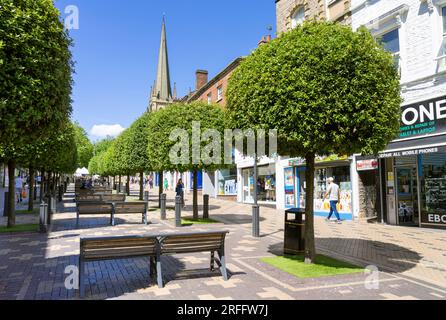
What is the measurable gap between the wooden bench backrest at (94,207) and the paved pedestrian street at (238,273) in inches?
79.0

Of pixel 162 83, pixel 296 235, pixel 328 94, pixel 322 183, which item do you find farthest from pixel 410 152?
pixel 162 83

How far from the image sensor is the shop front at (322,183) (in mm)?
16016

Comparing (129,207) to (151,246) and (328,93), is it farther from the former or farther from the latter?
(328,93)

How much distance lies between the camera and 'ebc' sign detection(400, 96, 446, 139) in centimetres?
1155

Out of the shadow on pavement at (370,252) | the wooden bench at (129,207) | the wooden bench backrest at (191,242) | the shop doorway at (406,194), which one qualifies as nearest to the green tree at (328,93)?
the wooden bench backrest at (191,242)

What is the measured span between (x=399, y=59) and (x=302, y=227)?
8.96 meters

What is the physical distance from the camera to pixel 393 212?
1416 cm

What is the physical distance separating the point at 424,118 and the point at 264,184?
1249cm

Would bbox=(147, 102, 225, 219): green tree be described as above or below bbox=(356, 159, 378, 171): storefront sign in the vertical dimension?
above

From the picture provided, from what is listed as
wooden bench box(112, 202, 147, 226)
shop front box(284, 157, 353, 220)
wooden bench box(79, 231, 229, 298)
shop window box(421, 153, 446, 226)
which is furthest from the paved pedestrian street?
shop front box(284, 157, 353, 220)

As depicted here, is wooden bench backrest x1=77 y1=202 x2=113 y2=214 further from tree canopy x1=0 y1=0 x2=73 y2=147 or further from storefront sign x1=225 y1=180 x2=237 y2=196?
storefront sign x1=225 y1=180 x2=237 y2=196

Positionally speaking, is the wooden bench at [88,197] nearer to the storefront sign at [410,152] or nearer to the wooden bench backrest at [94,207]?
the wooden bench backrest at [94,207]

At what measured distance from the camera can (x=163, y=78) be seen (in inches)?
3519

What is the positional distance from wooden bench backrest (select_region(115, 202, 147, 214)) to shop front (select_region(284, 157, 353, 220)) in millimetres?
8650
